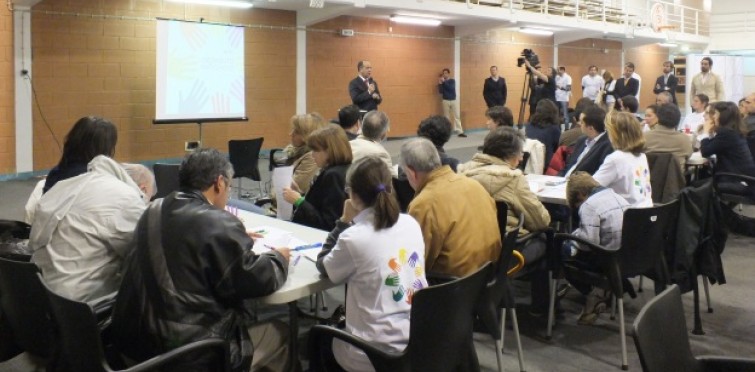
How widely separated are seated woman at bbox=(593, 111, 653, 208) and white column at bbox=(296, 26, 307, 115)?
24.7ft

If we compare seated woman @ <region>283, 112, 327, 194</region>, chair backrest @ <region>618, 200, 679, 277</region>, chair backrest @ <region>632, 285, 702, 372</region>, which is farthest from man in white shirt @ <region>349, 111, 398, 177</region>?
chair backrest @ <region>632, 285, 702, 372</region>

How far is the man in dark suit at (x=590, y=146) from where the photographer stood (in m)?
4.34

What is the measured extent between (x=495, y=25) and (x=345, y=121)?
8.94 m

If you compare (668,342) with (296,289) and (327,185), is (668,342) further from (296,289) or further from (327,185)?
(327,185)

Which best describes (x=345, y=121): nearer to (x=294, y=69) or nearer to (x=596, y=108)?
(x=596, y=108)

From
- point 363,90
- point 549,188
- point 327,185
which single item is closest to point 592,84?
point 363,90

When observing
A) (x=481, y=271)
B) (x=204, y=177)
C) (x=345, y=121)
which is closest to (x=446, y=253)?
(x=481, y=271)

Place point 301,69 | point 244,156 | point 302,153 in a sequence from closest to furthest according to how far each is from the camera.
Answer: point 302,153, point 244,156, point 301,69

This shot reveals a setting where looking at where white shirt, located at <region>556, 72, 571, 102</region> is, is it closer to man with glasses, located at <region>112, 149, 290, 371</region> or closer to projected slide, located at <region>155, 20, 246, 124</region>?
projected slide, located at <region>155, 20, 246, 124</region>

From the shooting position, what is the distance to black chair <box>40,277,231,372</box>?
1.80m

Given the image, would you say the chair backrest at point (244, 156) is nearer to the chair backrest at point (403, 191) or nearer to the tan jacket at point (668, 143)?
the chair backrest at point (403, 191)

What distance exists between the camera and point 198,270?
196 centimetres

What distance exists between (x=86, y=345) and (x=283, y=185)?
195 centimetres

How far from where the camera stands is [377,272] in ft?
6.87
